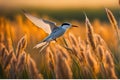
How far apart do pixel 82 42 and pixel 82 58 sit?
0.11m

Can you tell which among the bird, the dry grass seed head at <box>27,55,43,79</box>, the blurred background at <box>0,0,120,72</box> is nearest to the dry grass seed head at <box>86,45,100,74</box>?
the blurred background at <box>0,0,120,72</box>

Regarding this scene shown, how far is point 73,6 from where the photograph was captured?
209 centimetres

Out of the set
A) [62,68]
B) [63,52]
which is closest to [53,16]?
[63,52]

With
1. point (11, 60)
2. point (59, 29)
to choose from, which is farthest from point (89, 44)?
point (11, 60)

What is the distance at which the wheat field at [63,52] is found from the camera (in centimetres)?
205

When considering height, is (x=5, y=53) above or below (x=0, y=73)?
above

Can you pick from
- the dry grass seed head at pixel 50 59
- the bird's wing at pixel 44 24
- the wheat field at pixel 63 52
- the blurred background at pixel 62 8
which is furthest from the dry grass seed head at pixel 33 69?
the blurred background at pixel 62 8

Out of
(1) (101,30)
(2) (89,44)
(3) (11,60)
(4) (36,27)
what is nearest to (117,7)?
(1) (101,30)

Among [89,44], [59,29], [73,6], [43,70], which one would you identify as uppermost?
[73,6]

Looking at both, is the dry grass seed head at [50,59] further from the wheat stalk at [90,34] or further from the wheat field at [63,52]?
the wheat stalk at [90,34]

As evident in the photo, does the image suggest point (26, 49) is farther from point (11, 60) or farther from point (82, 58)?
point (82, 58)

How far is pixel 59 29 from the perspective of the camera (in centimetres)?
208

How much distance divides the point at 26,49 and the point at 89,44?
443 millimetres

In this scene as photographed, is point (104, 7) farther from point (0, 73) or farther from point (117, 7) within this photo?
point (0, 73)
